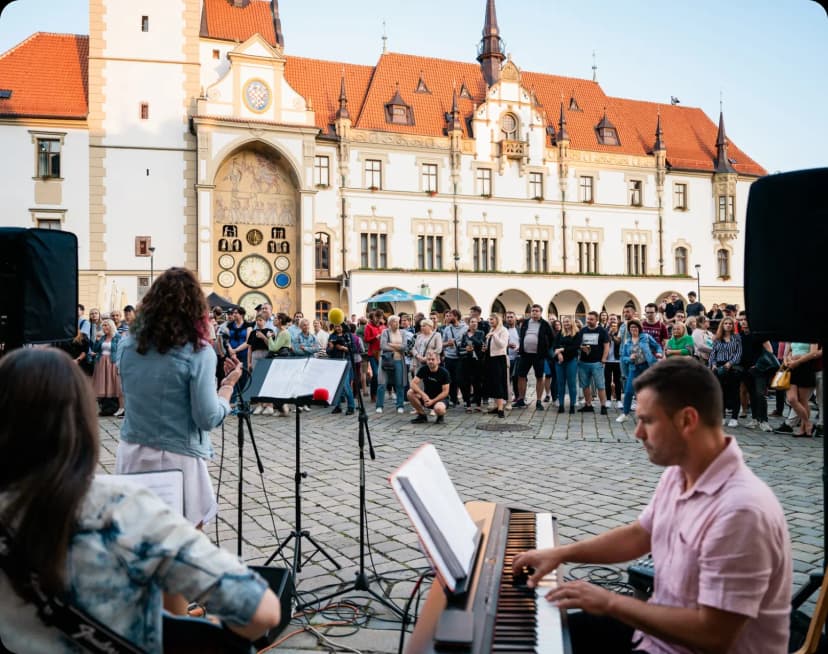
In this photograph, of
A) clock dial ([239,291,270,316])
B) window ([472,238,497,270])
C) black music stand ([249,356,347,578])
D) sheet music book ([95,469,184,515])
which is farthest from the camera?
window ([472,238,497,270])

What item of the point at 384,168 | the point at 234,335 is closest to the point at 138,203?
the point at 384,168

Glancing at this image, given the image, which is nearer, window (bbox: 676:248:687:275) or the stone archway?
the stone archway

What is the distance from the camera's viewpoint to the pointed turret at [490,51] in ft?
136

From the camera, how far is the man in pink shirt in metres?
1.88

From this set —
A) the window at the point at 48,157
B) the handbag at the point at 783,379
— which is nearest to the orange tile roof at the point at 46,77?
the window at the point at 48,157

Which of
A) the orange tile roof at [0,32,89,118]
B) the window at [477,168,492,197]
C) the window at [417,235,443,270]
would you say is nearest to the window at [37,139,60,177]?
the orange tile roof at [0,32,89,118]

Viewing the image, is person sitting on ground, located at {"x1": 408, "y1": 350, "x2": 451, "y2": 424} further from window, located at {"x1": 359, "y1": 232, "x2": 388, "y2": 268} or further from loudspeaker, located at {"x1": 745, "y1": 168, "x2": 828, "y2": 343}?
A: window, located at {"x1": 359, "y1": 232, "x2": 388, "y2": 268}

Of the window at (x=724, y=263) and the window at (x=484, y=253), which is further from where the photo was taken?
the window at (x=724, y=263)

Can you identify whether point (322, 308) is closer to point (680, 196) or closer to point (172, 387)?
point (680, 196)

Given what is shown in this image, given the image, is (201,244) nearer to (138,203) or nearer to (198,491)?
(138,203)

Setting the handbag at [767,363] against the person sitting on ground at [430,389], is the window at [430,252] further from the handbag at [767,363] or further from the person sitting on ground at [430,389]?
the handbag at [767,363]

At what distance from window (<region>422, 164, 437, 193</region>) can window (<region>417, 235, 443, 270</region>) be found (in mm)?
2633

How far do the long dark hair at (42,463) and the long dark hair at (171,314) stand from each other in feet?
6.77

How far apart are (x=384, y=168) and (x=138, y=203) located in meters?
12.3
